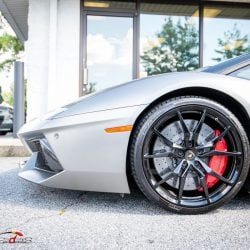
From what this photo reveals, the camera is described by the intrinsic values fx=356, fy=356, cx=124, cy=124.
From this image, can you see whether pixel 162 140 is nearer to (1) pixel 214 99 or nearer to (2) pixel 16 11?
(1) pixel 214 99

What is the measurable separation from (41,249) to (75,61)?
5.03 metres

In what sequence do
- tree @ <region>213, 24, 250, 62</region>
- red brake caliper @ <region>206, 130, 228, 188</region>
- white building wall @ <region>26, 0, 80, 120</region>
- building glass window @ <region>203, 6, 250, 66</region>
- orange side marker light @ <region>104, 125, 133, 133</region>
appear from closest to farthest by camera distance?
1. orange side marker light @ <region>104, 125, 133, 133</region>
2. red brake caliper @ <region>206, 130, 228, 188</region>
3. white building wall @ <region>26, 0, 80, 120</region>
4. building glass window @ <region>203, 6, 250, 66</region>
5. tree @ <region>213, 24, 250, 62</region>

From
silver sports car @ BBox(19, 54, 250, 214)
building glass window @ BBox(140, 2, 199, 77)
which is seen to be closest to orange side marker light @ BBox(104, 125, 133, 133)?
silver sports car @ BBox(19, 54, 250, 214)

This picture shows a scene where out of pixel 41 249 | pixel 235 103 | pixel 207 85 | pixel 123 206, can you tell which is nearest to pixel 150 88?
pixel 207 85

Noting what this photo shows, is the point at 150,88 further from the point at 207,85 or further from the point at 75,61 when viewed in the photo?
the point at 75,61

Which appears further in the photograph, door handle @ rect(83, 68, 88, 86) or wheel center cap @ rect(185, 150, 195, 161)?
door handle @ rect(83, 68, 88, 86)

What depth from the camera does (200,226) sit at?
1842mm

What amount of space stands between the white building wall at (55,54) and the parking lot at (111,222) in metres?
3.83

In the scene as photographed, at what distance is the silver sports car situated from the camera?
2.05 metres

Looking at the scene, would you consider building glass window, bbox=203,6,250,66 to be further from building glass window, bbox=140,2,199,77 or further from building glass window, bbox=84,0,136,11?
building glass window, bbox=84,0,136,11

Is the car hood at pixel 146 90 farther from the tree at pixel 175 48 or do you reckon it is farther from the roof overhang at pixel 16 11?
the roof overhang at pixel 16 11

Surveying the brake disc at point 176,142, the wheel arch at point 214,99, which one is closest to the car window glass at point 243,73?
the wheel arch at point 214,99

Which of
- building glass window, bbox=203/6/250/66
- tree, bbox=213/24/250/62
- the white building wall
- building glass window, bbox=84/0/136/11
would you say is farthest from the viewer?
tree, bbox=213/24/250/62

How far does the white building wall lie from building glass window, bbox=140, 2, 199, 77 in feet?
4.14
